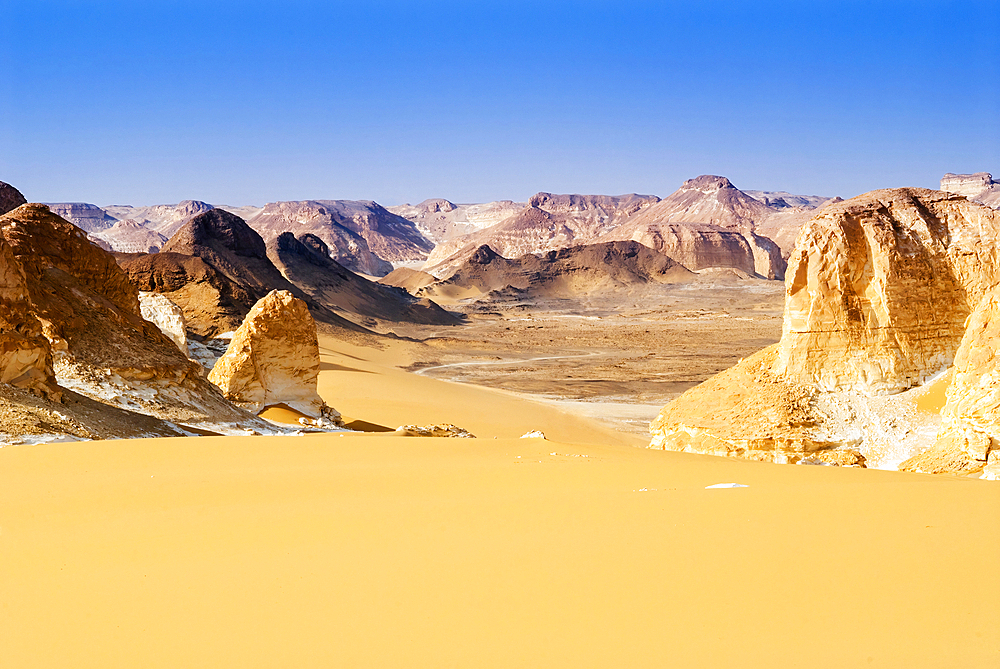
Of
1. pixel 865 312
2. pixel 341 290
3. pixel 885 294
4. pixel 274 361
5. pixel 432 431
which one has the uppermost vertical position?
pixel 341 290

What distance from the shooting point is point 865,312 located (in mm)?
10609

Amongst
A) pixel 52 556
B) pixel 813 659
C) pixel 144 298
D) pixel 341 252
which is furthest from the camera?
pixel 341 252

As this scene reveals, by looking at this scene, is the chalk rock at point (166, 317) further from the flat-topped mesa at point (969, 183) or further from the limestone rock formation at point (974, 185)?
the flat-topped mesa at point (969, 183)

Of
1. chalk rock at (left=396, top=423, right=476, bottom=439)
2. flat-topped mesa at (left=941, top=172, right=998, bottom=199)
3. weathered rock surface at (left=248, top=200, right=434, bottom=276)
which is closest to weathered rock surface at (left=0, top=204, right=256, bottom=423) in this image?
chalk rock at (left=396, top=423, right=476, bottom=439)

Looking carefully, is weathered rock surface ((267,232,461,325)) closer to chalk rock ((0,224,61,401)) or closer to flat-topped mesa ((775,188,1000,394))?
chalk rock ((0,224,61,401))

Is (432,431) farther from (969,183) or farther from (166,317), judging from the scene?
(969,183)

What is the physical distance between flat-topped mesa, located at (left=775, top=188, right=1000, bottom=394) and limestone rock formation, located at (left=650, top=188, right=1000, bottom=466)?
0.01 m

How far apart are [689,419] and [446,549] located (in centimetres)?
770

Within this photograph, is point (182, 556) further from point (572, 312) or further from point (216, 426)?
point (572, 312)

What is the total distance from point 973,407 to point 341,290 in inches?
2100

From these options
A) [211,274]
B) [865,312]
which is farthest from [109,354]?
[211,274]

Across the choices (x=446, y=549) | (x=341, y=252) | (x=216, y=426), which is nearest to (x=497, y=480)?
(x=446, y=549)

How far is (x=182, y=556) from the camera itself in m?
3.71

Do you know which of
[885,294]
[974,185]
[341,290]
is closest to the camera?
[885,294]
